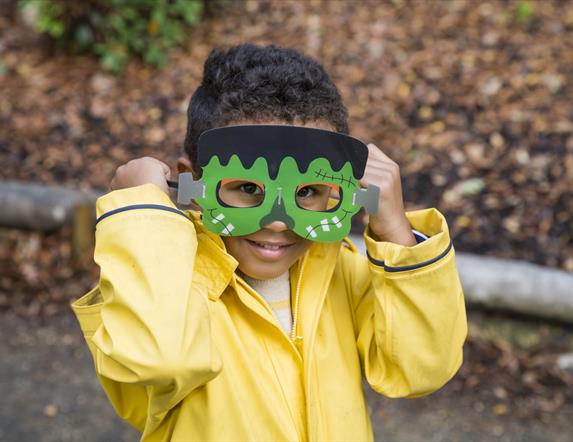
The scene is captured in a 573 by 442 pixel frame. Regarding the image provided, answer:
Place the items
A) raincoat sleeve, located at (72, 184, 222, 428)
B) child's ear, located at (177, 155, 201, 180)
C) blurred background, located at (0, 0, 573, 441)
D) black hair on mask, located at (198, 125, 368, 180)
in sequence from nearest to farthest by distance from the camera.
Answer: raincoat sleeve, located at (72, 184, 222, 428), black hair on mask, located at (198, 125, 368, 180), child's ear, located at (177, 155, 201, 180), blurred background, located at (0, 0, 573, 441)

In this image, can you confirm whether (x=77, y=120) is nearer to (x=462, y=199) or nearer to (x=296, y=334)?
(x=462, y=199)

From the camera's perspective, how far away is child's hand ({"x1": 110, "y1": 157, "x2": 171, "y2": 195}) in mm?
1790

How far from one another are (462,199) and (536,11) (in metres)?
2.49

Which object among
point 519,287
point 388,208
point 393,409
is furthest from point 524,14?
point 388,208

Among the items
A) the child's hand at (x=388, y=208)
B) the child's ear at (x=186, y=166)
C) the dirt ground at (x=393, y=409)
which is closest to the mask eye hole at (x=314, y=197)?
the child's hand at (x=388, y=208)

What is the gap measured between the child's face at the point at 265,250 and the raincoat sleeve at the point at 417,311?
221 mm

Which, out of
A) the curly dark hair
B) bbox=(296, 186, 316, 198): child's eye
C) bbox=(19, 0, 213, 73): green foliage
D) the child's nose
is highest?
the curly dark hair

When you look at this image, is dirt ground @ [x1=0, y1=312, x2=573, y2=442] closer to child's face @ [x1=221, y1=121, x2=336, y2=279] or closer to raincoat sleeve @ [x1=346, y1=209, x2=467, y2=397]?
raincoat sleeve @ [x1=346, y1=209, x2=467, y2=397]

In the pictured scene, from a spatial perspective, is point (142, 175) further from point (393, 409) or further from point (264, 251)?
point (393, 409)

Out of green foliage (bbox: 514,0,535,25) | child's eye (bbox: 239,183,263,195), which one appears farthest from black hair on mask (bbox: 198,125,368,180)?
green foliage (bbox: 514,0,535,25)

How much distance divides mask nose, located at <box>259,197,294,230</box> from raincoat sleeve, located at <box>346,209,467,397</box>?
0.23 m

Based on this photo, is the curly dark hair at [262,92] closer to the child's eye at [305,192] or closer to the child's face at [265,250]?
the child's face at [265,250]

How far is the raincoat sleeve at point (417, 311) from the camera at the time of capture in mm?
1731

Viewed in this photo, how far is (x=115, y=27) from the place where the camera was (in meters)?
5.88
